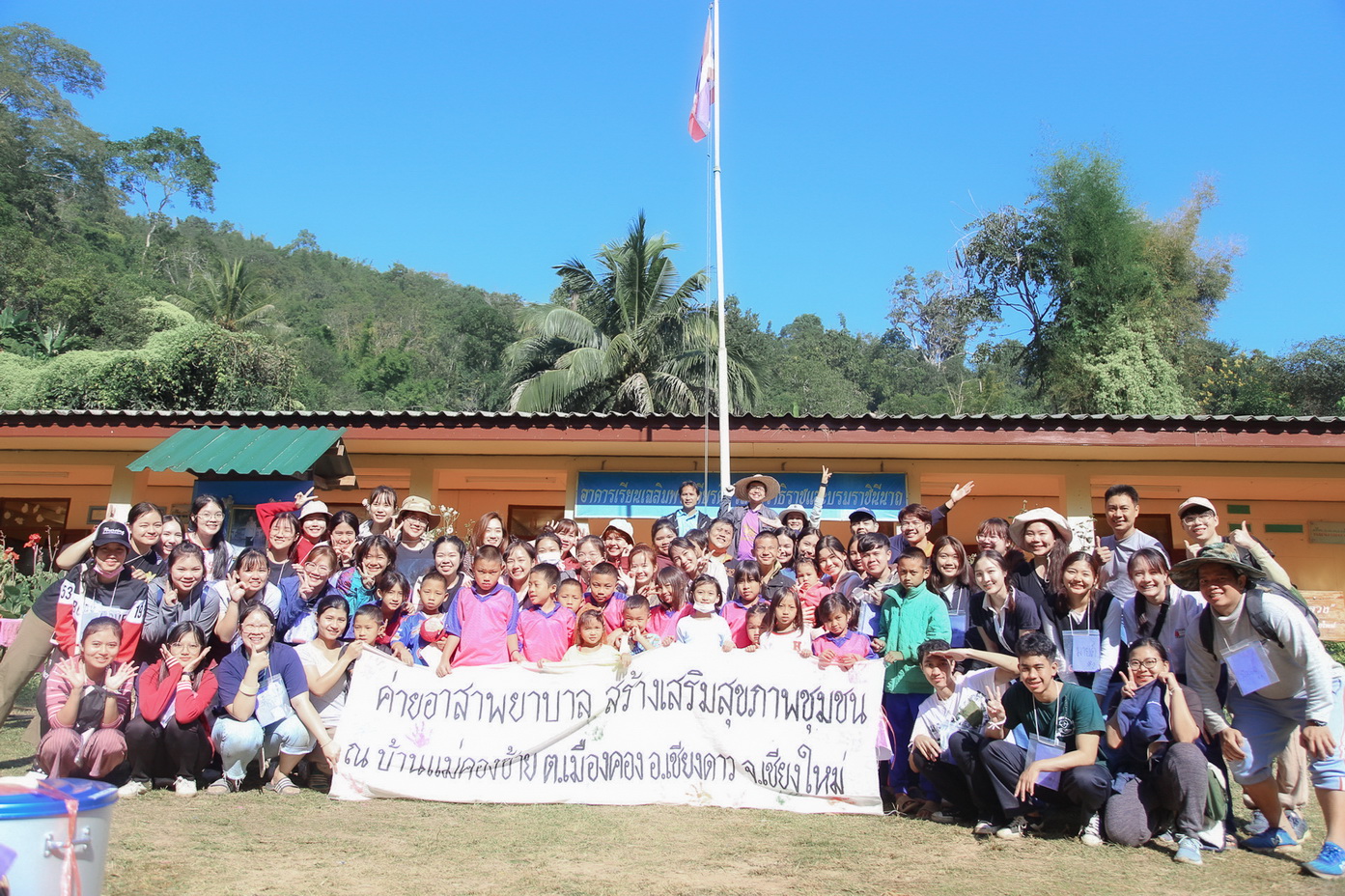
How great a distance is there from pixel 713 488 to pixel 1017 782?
673cm

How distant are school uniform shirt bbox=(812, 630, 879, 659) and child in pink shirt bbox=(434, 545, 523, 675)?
1697 millimetres

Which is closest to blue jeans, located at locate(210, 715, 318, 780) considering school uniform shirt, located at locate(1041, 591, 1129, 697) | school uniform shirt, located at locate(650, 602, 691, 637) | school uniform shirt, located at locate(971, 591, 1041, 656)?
school uniform shirt, located at locate(650, 602, 691, 637)

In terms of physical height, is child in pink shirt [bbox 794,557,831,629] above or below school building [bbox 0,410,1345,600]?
below

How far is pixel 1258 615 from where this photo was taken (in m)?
4.26

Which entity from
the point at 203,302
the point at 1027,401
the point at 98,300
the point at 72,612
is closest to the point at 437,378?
the point at 203,302

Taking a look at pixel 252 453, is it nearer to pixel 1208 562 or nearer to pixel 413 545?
pixel 413 545

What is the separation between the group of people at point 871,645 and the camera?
4.46 metres

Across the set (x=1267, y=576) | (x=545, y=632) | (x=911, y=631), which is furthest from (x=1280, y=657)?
(x=545, y=632)

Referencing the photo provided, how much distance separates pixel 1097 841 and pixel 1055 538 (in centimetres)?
165

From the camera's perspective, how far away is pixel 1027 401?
32875 mm

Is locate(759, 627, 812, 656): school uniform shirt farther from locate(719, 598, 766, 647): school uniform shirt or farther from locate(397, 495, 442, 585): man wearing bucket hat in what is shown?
locate(397, 495, 442, 585): man wearing bucket hat

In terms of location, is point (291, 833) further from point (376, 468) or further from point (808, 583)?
point (376, 468)

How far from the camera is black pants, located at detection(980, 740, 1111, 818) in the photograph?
450cm

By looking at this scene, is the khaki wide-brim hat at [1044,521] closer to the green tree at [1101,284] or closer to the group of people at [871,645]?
the group of people at [871,645]
